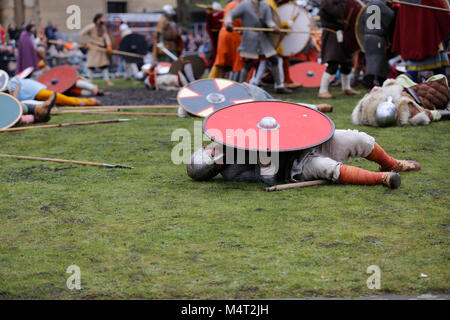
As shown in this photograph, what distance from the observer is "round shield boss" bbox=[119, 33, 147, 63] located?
46.4 ft

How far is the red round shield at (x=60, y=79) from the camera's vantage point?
964 cm

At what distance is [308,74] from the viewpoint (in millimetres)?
11016

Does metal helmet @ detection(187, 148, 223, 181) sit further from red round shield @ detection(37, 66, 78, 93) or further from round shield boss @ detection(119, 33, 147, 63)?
round shield boss @ detection(119, 33, 147, 63)

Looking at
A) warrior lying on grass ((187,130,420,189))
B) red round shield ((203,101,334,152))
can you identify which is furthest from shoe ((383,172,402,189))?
red round shield ((203,101,334,152))

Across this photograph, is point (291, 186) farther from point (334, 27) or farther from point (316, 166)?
point (334, 27)

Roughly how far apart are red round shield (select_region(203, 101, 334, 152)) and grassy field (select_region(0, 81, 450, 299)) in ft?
1.04

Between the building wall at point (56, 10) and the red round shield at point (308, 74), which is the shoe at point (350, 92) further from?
the building wall at point (56, 10)

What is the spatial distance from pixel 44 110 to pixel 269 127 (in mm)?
3986

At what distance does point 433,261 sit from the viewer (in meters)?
2.80

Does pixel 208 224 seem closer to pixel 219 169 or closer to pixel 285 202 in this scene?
pixel 285 202

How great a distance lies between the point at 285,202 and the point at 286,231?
541 millimetres

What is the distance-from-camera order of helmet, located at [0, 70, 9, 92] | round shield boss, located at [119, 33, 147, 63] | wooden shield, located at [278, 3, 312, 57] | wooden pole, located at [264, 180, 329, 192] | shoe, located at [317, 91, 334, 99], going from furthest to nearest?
round shield boss, located at [119, 33, 147, 63], wooden shield, located at [278, 3, 312, 57], shoe, located at [317, 91, 334, 99], helmet, located at [0, 70, 9, 92], wooden pole, located at [264, 180, 329, 192]

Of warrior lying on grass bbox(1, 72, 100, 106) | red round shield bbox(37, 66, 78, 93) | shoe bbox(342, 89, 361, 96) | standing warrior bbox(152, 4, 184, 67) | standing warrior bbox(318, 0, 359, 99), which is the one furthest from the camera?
standing warrior bbox(152, 4, 184, 67)
